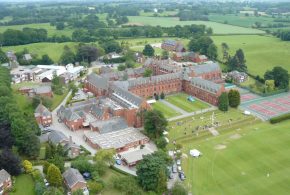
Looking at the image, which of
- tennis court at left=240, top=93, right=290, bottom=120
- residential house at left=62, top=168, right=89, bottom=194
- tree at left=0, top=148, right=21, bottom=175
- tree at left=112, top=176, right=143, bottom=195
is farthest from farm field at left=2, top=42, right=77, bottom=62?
tree at left=112, top=176, right=143, bottom=195

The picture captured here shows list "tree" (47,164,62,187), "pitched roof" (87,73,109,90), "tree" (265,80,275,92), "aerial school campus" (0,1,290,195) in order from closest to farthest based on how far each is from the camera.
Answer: "tree" (47,164,62,187)
"aerial school campus" (0,1,290,195)
"pitched roof" (87,73,109,90)
"tree" (265,80,275,92)

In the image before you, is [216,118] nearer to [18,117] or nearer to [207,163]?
A: [207,163]

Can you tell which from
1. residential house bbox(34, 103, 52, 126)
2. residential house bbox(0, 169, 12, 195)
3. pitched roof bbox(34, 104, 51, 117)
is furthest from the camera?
pitched roof bbox(34, 104, 51, 117)

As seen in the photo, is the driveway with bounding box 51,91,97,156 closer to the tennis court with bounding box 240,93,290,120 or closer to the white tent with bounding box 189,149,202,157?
the white tent with bounding box 189,149,202,157

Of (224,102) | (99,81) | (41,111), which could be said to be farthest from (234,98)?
(41,111)

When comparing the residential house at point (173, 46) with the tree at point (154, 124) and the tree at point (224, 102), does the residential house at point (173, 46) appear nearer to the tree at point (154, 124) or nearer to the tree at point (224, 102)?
the tree at point (224, 102)

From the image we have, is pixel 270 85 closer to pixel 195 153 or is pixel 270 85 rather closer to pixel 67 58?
pixel 195 153

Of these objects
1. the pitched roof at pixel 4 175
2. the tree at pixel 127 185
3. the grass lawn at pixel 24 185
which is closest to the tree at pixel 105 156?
the tree at pixel 127 185
